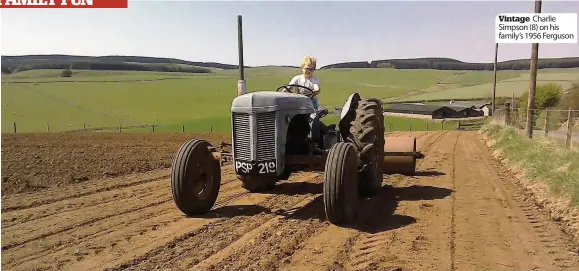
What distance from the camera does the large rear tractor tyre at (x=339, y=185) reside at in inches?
202

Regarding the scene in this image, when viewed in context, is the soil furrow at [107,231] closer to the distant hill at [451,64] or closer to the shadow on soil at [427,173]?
the shadow on soil at [427,173]

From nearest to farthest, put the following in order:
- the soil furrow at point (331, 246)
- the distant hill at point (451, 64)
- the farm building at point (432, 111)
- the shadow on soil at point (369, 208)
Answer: the soil furrow at point (331, 246)
the shadow on soil at point (369, 208)
the farm building at point (432, 111)
the distant hill at point (451, 64)

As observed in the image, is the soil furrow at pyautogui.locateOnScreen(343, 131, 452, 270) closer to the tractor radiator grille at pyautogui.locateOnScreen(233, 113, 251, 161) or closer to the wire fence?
the tractor radiator grille at pyautogui.locateOnScreen(233, 113, 251, 161)

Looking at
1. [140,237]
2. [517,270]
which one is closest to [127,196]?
[140,237]

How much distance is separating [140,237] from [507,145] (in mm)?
11474

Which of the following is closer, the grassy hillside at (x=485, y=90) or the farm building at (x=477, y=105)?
the farm building at (x=477, y=105)

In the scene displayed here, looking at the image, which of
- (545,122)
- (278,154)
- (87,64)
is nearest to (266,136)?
(278,154)

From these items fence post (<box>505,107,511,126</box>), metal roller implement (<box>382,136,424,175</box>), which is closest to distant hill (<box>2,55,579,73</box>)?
fence post (<box>505,107,511,126</box>)

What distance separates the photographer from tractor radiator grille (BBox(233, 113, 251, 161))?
19.0ft

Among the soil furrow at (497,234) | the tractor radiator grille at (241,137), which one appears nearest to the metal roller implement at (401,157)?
the soil furrow at (497,234)

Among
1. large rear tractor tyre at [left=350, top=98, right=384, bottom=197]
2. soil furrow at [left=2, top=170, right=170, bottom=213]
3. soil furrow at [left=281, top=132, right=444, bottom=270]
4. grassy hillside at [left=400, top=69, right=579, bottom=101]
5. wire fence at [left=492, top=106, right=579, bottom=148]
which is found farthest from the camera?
grassy hillside at [left=400, top=69, right=579, bottom=101]

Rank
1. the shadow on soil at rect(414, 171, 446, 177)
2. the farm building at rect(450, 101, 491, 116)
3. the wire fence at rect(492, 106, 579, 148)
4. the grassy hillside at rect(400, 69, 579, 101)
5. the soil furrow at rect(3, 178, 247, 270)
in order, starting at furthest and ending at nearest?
the grassy hillside at rect(400, 69, 579, 101), the farm building at rect(450, 101, 491, 116), the wire fence at rect(492, 106, 579, 148), the shadow on soil at rect(414, 171, 446, 177), the soil furrow at rect(3, 178, 247, 270)

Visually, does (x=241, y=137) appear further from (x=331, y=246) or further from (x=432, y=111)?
(x=432, y=111)

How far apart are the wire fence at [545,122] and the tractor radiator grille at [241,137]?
9.61 metres
